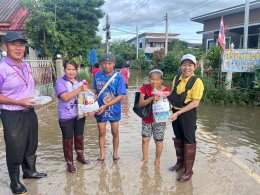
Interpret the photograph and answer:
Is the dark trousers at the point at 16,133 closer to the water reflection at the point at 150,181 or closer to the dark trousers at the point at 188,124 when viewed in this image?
the water reflection at the point at 150,181

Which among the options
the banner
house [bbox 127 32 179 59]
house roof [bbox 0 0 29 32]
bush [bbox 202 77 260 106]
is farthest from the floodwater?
house [bbox 127 32 179 59]

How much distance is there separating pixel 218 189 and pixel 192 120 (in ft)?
3.20

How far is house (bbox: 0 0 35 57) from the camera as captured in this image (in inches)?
589

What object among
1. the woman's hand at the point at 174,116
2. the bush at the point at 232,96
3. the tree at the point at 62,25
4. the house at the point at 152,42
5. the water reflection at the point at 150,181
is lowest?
the water reflection at the point at 150,181

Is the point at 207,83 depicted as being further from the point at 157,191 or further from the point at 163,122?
the point at 157,191

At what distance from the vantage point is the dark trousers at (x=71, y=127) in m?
4.17

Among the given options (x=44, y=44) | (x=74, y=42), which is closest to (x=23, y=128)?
(x=44, y=44)

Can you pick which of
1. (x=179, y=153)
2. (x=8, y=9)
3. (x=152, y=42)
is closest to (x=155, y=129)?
(x=179, y=153)

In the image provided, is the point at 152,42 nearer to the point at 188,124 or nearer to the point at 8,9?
the point at 8,9

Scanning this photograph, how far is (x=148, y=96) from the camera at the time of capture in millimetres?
4277

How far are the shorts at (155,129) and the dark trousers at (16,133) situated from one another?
1.66 metres

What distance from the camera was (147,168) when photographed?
449cm

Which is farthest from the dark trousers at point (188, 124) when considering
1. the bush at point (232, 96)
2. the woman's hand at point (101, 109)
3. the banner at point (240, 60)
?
the banner at point (240, 60)

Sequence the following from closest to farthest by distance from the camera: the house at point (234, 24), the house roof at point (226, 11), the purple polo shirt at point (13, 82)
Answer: the purple polo shirt at point (13, 82) < the house roof at point (226, 11) < the house at point (234, 24)
